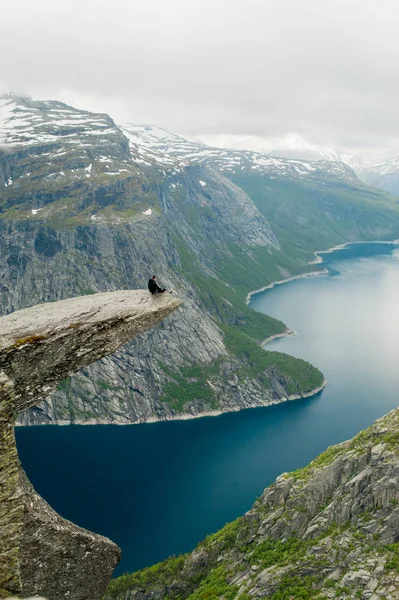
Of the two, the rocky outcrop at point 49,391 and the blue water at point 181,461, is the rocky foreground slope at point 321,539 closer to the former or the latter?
the rocky outcrop at point 49,391

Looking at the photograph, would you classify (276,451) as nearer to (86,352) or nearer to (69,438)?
(69,438)

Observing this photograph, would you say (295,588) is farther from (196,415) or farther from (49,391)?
(196,415)

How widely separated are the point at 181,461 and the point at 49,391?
132908 mm

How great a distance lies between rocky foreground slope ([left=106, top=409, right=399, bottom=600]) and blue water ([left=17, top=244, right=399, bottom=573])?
40303 millimetres

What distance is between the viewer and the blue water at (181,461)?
109 meters

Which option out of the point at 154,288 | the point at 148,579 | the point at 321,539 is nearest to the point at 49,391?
the point at 154,288

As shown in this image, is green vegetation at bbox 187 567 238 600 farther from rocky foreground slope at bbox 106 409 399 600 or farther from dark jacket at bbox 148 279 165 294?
dark jacket at bbox 148 279 165 294

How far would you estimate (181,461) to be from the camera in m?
139

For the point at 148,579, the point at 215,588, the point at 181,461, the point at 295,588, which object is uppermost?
the point at 295,588

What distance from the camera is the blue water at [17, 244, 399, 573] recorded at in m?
109

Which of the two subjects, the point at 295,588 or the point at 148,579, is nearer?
the point at 295,588

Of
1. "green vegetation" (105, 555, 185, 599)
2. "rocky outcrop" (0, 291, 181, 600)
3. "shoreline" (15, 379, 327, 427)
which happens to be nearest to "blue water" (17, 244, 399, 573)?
"shoreline" (15, 379, 327, 427)

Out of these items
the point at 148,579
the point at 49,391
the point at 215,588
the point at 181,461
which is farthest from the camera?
the point at 181,461

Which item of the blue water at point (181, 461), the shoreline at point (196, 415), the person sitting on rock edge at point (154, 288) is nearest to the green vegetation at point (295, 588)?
the person sitting on rock edge at point (154, 288)
